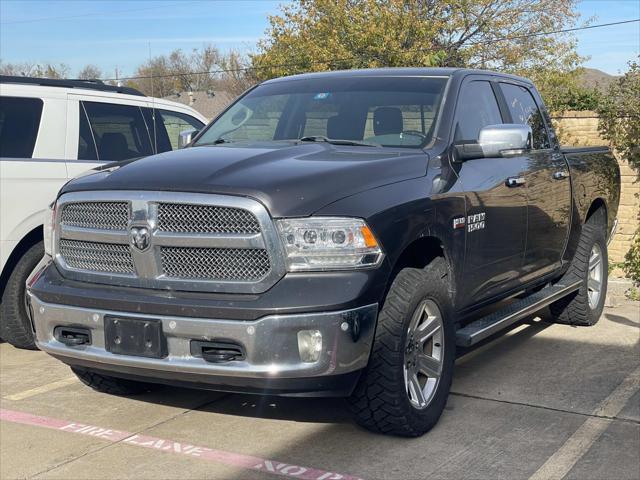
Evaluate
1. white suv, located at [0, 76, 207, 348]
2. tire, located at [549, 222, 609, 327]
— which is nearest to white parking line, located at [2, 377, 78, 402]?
white suv, located at [0, 76, 207, 348]

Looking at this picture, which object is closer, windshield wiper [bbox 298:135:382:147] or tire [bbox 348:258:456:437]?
tire [bbox 348:258:456:437]

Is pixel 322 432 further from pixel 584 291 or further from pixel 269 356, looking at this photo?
pixel 584 291

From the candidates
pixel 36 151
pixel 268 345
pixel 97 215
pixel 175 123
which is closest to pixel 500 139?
pixel 268 345

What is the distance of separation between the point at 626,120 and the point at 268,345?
23.9 feet

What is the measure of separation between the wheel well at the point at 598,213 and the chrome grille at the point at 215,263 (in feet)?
13.9

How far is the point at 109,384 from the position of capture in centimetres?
513

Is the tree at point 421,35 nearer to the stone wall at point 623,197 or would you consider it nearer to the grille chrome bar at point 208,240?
the stone wall at point 623,197

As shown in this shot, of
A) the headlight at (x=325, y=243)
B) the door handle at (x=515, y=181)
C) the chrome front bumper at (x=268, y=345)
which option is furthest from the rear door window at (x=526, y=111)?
the chrome front bumper at (x=268, y=345)

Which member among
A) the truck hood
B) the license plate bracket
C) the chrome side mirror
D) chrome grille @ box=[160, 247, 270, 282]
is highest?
the chrome side mirror

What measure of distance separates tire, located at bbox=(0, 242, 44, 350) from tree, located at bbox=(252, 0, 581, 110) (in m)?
28.0

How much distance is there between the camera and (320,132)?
5234 mm

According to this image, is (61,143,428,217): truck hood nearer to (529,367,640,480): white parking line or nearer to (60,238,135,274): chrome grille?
(60,238,135,274): chrome grille

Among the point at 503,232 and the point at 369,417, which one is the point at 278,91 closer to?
the point at 503,232

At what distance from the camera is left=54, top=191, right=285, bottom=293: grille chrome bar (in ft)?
12.6
